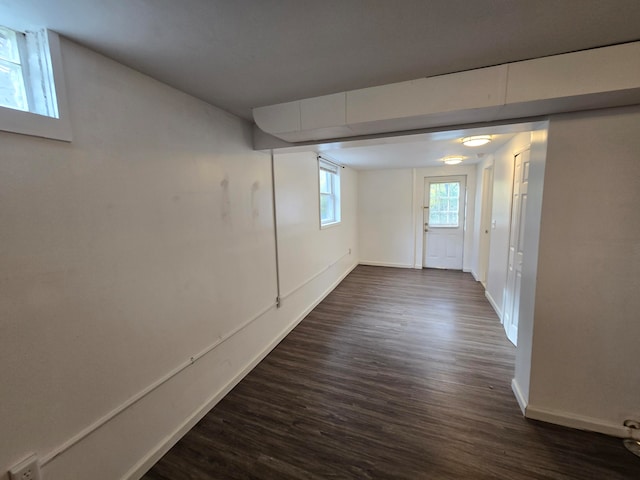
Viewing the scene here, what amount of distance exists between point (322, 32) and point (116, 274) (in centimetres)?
154

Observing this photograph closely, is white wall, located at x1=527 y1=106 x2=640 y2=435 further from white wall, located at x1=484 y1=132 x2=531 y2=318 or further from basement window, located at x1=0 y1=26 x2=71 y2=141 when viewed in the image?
basement window, located at x1=0 y1=26 x2=71 y2=141

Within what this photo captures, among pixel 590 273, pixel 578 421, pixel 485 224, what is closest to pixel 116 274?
pixel 590 273

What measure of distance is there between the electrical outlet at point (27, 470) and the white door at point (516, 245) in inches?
134

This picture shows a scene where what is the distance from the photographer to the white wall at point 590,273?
4.99 ft

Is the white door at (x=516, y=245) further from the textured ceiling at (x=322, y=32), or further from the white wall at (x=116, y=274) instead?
the white wall at (x=116, y=274)

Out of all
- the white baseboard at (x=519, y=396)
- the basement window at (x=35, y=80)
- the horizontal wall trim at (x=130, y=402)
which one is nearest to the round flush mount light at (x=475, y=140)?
the white baseboard at (x=519, y=396)

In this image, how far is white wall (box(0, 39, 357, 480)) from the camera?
1061 mm

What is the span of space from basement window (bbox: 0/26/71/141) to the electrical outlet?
132 centimetres

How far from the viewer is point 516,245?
2.72m

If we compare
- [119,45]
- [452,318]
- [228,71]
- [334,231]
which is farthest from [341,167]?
[119,45]

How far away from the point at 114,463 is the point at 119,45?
2083 mm

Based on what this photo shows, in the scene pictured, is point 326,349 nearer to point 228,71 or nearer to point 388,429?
point 388,429

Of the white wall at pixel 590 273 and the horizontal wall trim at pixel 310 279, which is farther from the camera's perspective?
the horizontal wall trim at pixel 310 279

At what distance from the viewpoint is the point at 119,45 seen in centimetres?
122
